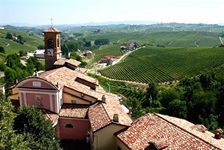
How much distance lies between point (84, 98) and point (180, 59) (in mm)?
85363

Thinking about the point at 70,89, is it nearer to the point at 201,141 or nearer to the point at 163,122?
the point at 163,122

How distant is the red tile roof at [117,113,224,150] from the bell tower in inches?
832

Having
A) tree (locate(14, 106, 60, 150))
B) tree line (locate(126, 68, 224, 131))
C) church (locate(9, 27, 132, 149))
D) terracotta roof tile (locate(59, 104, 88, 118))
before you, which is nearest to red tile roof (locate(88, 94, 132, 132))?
church (locate(9, 27, 132, 149))

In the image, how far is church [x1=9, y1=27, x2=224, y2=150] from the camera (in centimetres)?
1753

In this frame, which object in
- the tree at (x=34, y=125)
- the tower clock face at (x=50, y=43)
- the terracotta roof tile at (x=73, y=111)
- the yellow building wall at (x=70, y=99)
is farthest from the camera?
the tower clock face at (x=50, y=43)

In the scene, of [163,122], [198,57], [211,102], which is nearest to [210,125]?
[211,102]

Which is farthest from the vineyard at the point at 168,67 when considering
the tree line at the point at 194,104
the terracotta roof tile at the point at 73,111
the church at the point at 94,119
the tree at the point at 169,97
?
the terracotta roof tile at the point at 73,111

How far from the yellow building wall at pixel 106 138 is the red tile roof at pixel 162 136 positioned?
2.92ft

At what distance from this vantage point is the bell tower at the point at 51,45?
1399 inches

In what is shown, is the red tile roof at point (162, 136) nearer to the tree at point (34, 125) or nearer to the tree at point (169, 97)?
the tree at point (34, 125)

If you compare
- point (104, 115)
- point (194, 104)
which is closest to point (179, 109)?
point (194, 104)

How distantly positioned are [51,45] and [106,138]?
21103mm

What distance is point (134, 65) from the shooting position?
11138 centimetres

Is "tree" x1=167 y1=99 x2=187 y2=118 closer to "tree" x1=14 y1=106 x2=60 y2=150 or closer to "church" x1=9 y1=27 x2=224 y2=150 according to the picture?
"church" x1=9 y1=27 x2=224 y2=150
